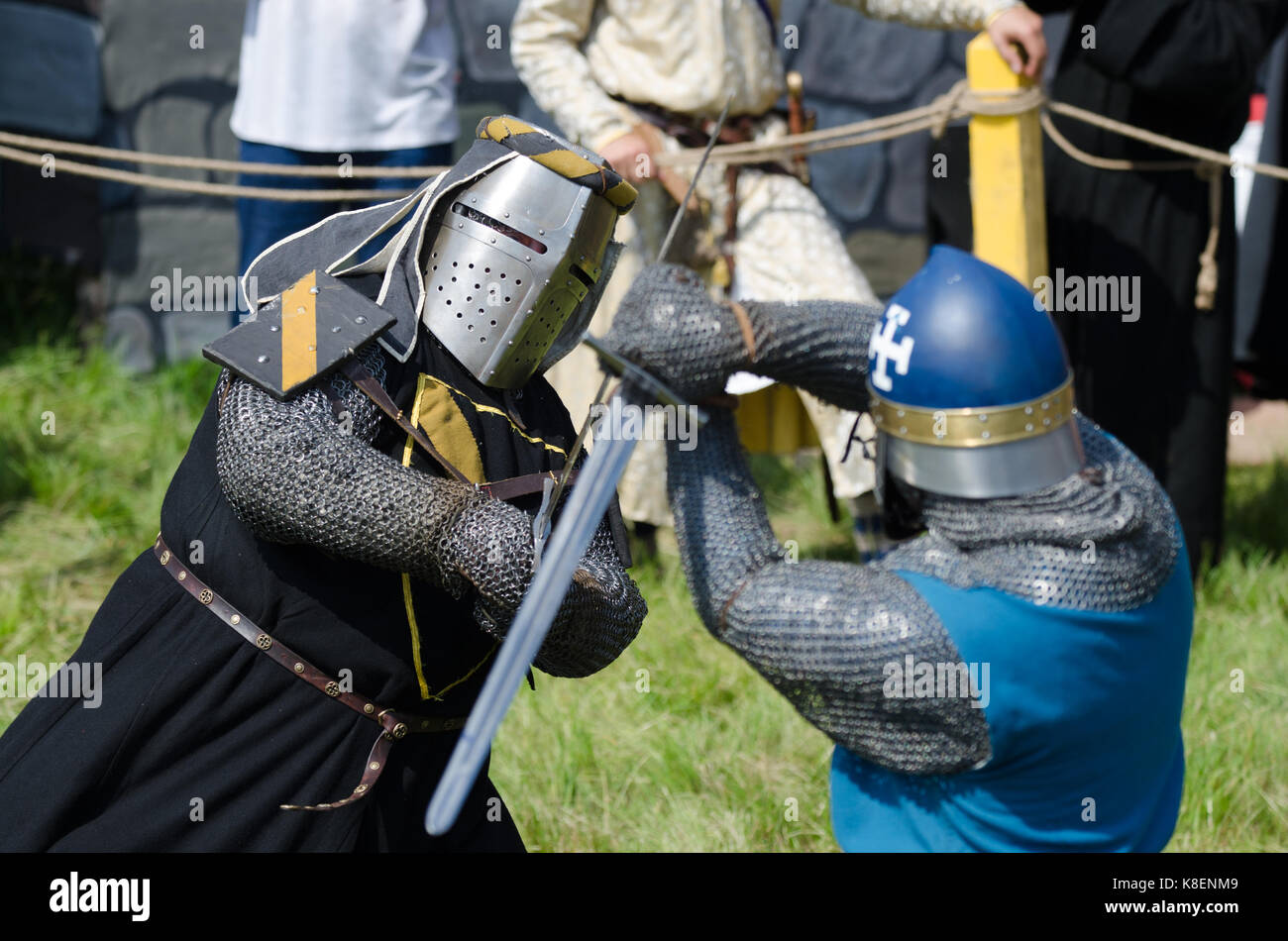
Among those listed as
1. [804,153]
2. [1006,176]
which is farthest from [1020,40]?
[804,153]

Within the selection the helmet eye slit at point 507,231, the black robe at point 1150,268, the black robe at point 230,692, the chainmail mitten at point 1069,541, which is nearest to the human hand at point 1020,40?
the black robe at point 1150,268

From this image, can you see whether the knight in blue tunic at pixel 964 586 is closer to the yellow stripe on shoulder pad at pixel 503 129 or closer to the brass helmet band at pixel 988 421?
the brass helmet band at pixel 988 421

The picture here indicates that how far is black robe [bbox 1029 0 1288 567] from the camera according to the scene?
386 centimetres

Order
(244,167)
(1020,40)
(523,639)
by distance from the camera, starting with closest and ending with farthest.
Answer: (523,639) → (1020,40) → (244,167)

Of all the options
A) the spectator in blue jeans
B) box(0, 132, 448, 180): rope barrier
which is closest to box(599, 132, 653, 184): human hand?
box(0, 132, 448, 180): rope barrier

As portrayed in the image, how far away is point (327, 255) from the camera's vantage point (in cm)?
201

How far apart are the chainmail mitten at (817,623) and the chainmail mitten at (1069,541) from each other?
0.33ft

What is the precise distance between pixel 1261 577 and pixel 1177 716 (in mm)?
2159

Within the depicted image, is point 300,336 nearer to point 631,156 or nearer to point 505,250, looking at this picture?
point 505,250

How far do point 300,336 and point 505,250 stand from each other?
30 cm

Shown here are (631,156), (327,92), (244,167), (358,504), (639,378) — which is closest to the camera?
(358,504)

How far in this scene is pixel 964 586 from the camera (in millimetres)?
1904

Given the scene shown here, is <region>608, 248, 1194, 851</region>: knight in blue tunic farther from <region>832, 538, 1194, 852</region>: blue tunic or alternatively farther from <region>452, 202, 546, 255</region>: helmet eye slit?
<region>452, 202, 546, 255</region>: helmet eye slit
